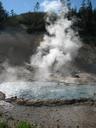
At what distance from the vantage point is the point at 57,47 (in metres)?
66.4

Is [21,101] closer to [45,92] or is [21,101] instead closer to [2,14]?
[45,92]

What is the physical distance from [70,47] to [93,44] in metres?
9.46

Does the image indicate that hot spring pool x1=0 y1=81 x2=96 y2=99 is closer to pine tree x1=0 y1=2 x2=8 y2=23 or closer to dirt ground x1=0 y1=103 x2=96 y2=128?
dirt ground x1=0 y1=103 x2=96 y2=128

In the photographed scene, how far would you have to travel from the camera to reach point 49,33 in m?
76.8

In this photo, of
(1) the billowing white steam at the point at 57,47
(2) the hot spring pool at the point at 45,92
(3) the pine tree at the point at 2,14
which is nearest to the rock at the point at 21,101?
(2) the hot spring pool at the point at 45,92

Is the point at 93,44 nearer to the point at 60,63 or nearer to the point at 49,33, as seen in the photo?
the point at 49,33

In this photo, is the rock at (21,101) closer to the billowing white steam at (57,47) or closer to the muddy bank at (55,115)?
the muddy bank at (55,115)

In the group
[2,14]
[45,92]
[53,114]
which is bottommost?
[45,92]

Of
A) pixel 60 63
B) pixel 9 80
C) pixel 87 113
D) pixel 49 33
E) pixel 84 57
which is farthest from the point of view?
pixel 49 33

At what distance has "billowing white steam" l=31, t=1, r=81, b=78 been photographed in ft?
188

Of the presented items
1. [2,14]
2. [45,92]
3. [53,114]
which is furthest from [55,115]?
[2,14]

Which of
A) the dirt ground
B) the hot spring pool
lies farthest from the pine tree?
the dirt ground

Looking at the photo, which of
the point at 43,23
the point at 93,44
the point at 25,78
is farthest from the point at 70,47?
the point at 25,78

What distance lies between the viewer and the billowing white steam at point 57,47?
57.4m
